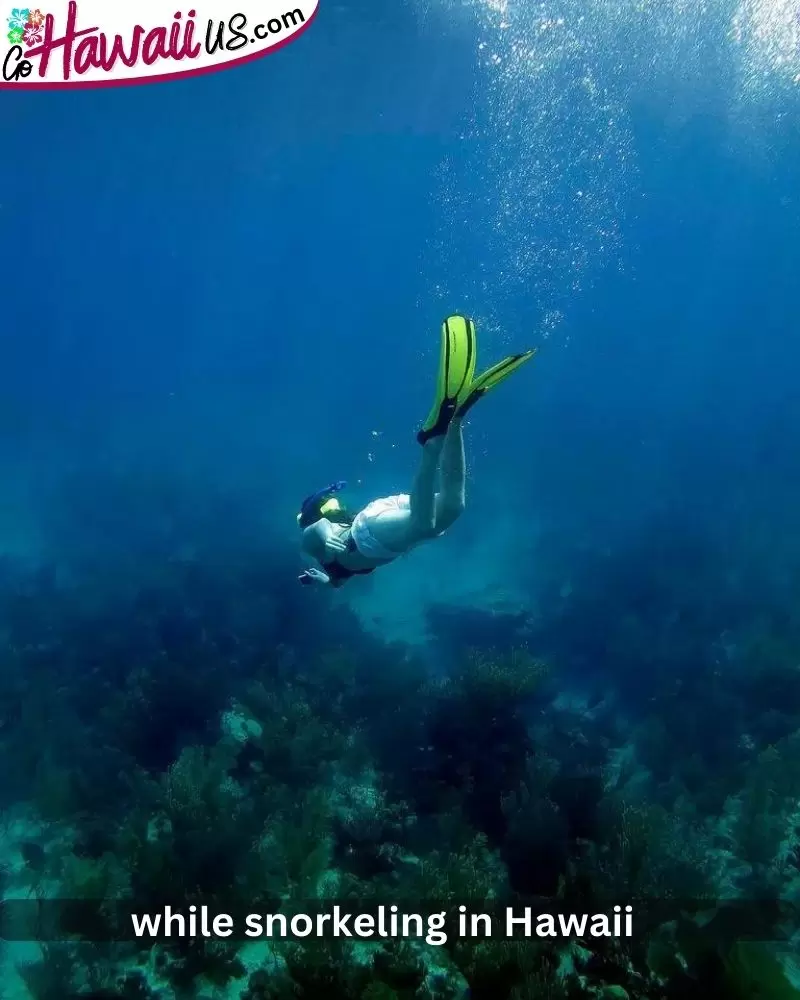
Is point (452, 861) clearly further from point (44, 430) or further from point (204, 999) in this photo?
point (44, 430)

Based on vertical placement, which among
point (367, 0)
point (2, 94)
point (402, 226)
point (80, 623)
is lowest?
point (80, 623)

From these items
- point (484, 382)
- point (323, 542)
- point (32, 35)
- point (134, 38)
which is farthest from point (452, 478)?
point (32, 35)

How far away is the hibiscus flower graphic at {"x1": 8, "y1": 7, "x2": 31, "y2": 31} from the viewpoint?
45.1 ft

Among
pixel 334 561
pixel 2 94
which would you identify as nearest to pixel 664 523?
pixel 334 561

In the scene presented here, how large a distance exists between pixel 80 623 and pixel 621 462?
23.5 meters

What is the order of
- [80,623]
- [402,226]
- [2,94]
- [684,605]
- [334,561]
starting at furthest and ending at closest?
[402,226] < [2,94] < [684,605] < [80,623] < [334,561]

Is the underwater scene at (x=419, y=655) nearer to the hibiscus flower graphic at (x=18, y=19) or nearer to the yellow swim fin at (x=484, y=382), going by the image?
the yellow swim fin at (x=484, y=382)

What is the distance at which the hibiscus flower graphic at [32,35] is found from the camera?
13.8 m

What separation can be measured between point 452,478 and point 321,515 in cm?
206

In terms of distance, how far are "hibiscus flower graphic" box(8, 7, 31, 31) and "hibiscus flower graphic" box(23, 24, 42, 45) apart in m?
0.11

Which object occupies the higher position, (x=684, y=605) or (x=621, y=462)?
(x=621, y=462)

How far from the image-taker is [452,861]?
5.71 m

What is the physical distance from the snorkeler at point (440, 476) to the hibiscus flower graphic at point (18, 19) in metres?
14.6

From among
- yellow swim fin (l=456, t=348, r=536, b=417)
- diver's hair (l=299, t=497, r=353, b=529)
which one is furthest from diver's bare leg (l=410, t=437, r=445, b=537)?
diver's hair (l=299, t=497, r=353, b=529)
